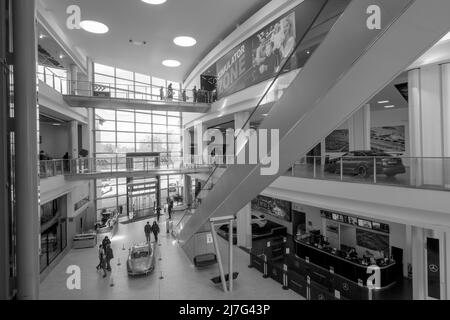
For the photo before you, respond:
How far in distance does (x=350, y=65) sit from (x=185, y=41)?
632 inches

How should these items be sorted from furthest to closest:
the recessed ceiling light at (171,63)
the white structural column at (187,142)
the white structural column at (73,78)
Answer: the white structural column at (187,142) < the recessed ceiling light at (171,63) < the white structural column at (73,78)

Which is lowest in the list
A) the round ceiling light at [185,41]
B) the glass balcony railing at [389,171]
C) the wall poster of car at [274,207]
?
the wall poster of car at [274,207]

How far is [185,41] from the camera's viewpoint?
54.6ft

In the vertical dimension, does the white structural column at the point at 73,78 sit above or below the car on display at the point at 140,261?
above

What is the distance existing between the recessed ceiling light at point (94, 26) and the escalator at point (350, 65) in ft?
46.0

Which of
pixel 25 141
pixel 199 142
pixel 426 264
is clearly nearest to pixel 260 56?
pixel 426 264

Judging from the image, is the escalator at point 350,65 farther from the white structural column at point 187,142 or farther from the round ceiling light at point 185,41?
the white structural column at point 187,142

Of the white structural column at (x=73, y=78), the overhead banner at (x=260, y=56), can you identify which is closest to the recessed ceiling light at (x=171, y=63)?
the overhead banner at (x=260, y=56)

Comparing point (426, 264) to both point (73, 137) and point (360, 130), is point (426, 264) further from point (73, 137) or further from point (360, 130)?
point (73, 137)

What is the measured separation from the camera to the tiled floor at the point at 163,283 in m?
9.55

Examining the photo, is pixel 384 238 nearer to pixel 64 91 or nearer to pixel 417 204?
pixel 417 204

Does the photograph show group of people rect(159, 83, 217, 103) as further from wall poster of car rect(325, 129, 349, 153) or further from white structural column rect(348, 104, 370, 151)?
white structural column rect(348, 104, 370, 151)

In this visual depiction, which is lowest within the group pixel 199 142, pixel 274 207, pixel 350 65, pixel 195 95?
pixel 274 207

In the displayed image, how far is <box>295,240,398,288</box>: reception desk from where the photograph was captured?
407 inches
